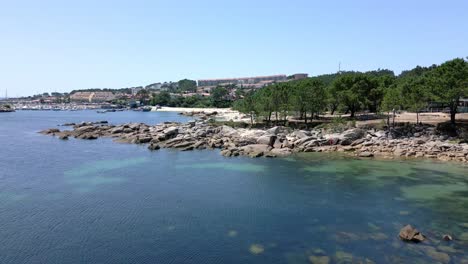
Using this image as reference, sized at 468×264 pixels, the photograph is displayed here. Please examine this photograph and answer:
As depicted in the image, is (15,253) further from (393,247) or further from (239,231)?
(393,247)

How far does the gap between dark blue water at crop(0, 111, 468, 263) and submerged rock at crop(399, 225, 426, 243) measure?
49 centimetres

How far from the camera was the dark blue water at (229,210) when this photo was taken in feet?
58.2

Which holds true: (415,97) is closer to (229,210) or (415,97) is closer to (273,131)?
(273,131)

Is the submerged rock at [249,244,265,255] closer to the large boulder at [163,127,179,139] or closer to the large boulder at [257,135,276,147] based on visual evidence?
the large boulder at [257,135,276,147]

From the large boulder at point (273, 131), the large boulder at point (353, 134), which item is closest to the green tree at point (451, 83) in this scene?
the large boulder at point (353, 134)

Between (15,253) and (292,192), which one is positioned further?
(292,192)

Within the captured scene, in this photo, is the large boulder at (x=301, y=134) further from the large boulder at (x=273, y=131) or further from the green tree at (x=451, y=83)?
the green tree at (x=451, y=83)

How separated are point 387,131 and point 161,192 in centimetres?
3250

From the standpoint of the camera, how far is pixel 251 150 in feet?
143

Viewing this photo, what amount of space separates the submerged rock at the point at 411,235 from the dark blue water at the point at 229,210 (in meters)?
0.49

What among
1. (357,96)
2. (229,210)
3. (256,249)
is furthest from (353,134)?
(256,249)

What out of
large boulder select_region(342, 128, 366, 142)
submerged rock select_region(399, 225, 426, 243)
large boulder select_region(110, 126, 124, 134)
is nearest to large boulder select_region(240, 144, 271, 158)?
large boulder select_region(342, 128, 366, 142)

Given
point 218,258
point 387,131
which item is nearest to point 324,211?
point 218,258

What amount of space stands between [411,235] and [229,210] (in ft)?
34.2
